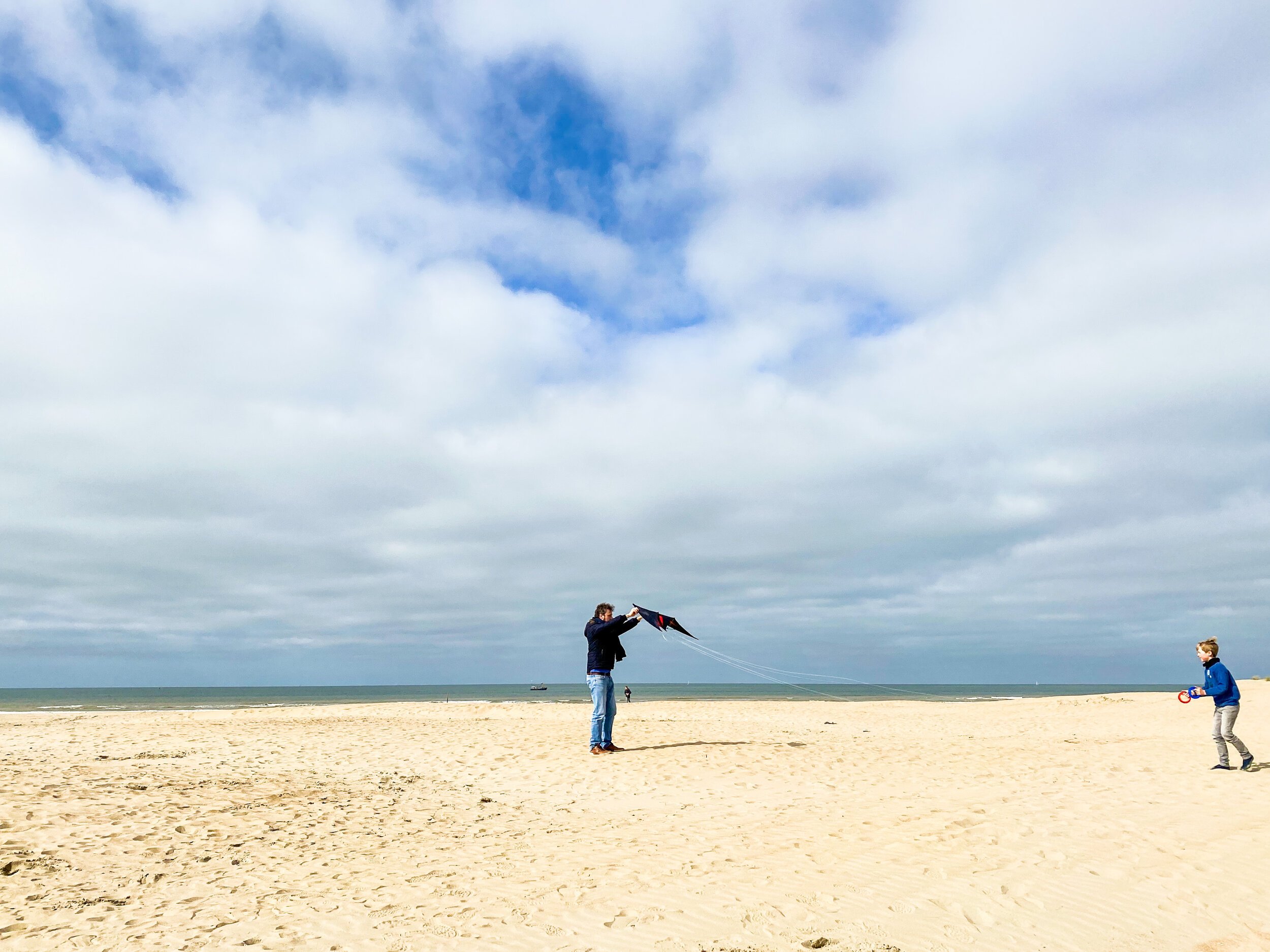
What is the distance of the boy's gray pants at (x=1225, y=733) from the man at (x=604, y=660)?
27.2 feet

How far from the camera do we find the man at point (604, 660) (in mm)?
12281

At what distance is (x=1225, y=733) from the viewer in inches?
430

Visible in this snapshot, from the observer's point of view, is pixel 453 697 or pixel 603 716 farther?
pixel 453 697

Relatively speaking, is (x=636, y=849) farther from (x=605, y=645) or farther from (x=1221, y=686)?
(x=1221, y=686)

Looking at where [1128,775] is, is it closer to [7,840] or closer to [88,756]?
[7,840]

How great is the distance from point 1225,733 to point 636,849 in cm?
914

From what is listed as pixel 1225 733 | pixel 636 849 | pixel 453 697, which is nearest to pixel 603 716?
pixel 636 849

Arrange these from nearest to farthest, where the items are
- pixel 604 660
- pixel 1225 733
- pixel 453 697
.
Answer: pixel 1225 733 → pixel 604 660 → pixel 453 697

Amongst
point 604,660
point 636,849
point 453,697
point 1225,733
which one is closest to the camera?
point 636,849

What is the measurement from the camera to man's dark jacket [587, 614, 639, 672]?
40.3ft

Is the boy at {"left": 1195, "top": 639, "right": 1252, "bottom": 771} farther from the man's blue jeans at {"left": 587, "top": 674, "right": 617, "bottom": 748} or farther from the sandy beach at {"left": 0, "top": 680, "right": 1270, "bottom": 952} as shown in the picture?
the man's blue jeans at {"left": 587, "top": 674, "right": 617, "bottom": 748}

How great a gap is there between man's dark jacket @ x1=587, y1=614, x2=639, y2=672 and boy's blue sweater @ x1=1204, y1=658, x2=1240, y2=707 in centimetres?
826

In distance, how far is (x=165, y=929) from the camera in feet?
15.9

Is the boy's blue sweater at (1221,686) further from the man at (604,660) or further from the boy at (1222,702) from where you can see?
the man at (604,660)
